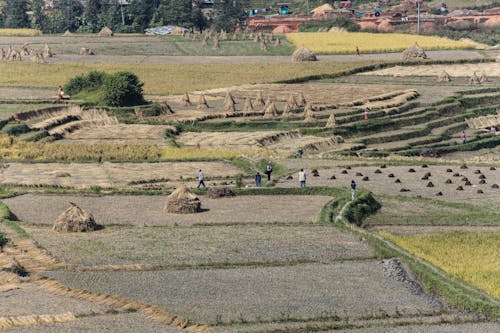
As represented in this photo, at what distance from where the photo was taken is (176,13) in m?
189

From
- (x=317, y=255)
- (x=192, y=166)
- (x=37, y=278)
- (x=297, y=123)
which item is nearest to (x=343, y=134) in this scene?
(x=297, y=123)

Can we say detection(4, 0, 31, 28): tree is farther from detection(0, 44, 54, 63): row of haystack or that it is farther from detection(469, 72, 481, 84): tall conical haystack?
detection(469, 72, 481, 84): tall conical haystack

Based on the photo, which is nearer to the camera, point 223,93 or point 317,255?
point 317,255

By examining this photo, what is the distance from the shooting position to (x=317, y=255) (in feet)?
157

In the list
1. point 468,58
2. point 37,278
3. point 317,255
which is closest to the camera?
point 37,278

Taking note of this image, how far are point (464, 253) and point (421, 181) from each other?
18.0 metres

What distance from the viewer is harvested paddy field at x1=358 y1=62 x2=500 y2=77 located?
132m

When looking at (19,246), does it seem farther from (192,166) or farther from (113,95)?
(113,95)

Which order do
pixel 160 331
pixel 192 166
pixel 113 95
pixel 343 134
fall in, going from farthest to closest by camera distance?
pixel 113 95, pixel 343 134, pixel 192 166, pixel 160 331

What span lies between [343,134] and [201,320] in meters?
54.1

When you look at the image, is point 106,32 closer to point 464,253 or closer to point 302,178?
point 302,178

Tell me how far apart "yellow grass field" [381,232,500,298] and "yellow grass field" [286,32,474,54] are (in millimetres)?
105594

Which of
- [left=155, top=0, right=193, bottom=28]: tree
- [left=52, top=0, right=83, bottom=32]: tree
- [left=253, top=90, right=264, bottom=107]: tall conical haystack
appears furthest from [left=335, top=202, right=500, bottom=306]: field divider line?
[left=52, top=0, right=83, bottom=32]: tree

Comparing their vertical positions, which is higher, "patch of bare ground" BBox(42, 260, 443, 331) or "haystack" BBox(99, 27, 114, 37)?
"patch of bare ground" BBox(42, 260, 443, 331)
